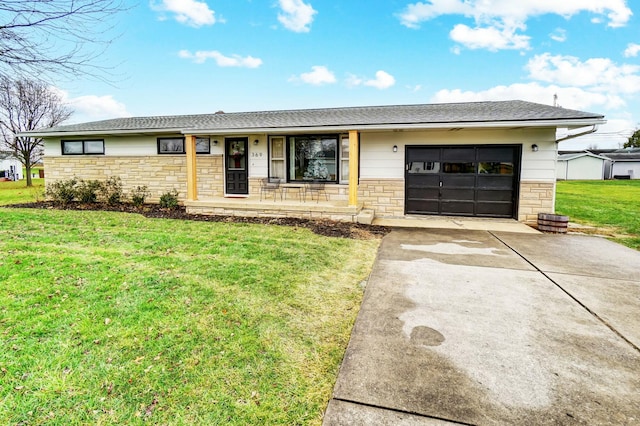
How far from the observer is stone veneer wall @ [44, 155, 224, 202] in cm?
1182

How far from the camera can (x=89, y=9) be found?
3555 mm

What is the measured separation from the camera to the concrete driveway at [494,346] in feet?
6.94

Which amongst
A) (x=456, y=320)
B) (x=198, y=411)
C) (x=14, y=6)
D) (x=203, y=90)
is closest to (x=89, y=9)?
(x=14, y=6)

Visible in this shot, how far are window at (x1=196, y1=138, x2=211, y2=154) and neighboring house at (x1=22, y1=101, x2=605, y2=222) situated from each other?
0.13 feet

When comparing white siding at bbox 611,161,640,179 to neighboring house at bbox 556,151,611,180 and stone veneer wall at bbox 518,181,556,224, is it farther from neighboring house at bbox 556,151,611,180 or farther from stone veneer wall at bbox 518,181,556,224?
stone veneer wall at bbox 518,181,556,224

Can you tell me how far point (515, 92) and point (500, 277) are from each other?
24.7 m

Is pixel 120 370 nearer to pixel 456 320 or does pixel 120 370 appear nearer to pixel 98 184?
pixel 456 320

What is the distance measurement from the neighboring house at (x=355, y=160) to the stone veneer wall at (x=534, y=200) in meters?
0.03

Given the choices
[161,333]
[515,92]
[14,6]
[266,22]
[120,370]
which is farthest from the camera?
[515,92]

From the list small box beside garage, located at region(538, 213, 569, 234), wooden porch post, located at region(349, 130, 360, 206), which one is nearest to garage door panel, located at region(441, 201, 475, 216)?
small box beside garage, located at region(538, 213, 569, 234)

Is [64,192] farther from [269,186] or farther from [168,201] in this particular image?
[269,186]

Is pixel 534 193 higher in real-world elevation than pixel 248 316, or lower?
higher

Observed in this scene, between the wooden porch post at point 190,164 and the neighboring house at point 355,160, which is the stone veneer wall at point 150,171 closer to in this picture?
the neighboring house at point 355,160

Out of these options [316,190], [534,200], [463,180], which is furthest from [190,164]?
[534,200]
